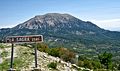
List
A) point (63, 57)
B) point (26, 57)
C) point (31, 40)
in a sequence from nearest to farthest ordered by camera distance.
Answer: point (31, 40), point (26, 57), point (63, 57)

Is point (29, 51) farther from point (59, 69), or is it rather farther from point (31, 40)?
point (31, 40)

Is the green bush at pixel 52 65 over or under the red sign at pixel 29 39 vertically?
under

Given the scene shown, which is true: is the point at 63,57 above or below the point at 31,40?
below

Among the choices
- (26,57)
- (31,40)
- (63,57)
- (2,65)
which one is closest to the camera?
(31,40)

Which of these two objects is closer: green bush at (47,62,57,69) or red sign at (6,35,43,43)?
red sign at (6,35,43,43)

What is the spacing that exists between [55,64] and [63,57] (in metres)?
14.7

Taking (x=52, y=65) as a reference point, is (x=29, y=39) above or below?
above

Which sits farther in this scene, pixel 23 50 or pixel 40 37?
pixel 23 50

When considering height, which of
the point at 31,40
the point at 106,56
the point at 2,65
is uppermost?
the point at 31,40

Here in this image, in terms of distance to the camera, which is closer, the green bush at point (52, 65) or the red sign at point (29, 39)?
the red sign at point (29, 39)

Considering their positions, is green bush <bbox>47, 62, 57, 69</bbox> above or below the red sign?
below

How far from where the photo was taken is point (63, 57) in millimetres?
53781

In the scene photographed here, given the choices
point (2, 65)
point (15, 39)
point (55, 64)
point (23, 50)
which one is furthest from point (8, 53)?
point (15, 39)

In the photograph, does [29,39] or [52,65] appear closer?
[29,39]
